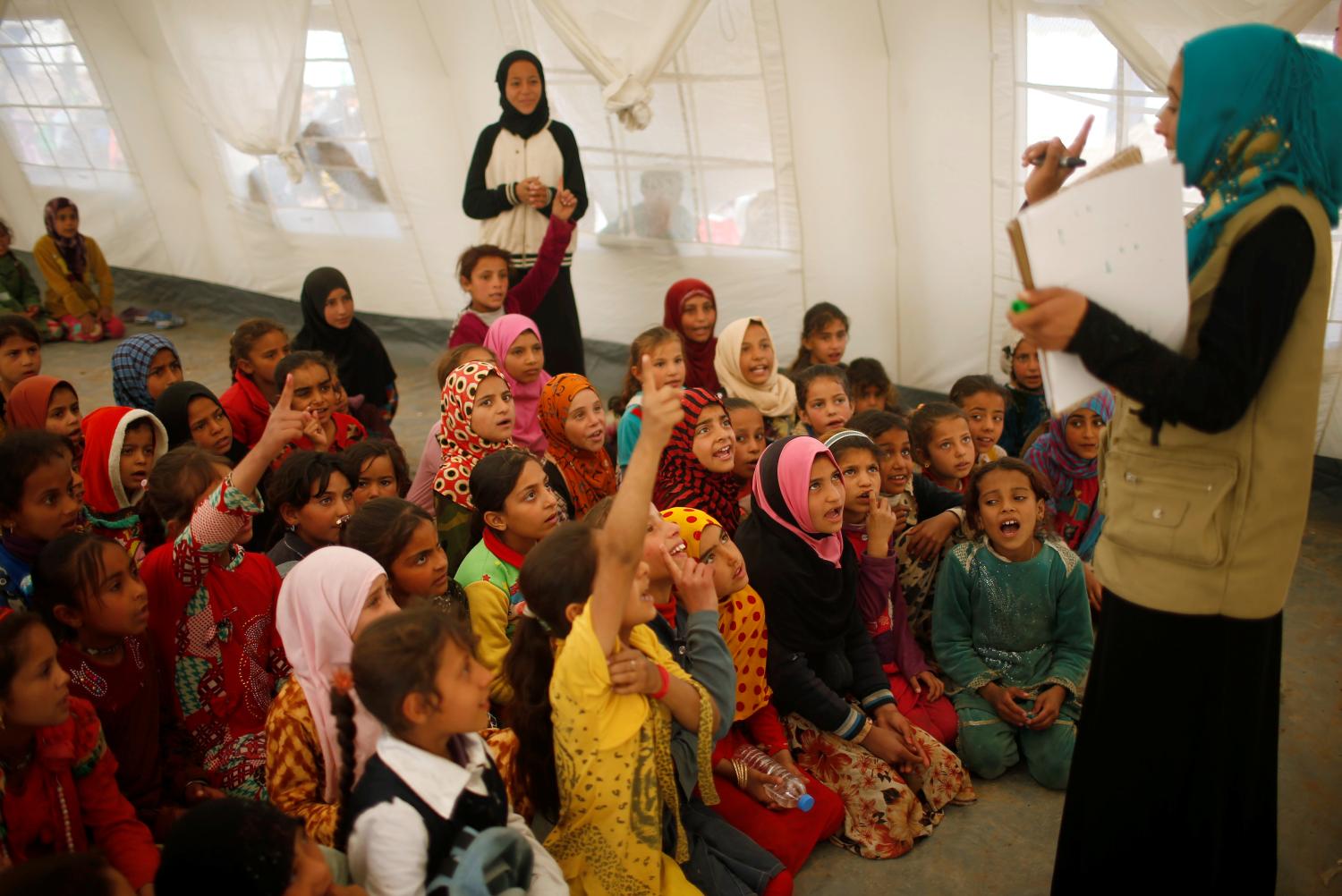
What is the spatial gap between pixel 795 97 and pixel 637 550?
4032mm

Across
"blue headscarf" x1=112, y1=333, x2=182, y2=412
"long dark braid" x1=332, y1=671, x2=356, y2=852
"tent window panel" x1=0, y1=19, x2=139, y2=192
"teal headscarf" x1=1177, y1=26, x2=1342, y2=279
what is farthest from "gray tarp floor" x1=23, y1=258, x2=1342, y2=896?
"tent window panel" x1=0, y1=19, x2=139, y2=192

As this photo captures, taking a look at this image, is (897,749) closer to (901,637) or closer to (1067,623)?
(901,637)

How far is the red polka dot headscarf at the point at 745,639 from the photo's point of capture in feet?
8.79

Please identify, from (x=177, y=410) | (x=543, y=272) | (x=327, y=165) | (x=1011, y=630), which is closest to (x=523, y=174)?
(x=543, y=272)

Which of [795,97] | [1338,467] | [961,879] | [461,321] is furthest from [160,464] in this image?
[1338,467]

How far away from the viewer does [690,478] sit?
11.5ft

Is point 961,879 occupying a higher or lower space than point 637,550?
lower

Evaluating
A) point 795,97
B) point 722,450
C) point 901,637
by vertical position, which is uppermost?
point 795,97

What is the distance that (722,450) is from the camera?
3.44m

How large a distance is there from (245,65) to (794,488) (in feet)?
18.8

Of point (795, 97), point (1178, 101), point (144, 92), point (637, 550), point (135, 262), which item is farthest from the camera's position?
point (135, 262)

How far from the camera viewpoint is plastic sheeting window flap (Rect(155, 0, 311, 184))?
6.67 metres

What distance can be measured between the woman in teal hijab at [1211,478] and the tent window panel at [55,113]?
791 centimetres

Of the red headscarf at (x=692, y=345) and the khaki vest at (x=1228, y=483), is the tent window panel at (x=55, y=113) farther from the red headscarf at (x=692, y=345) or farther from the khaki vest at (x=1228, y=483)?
the khaki vest at (x=1228, y=483)
